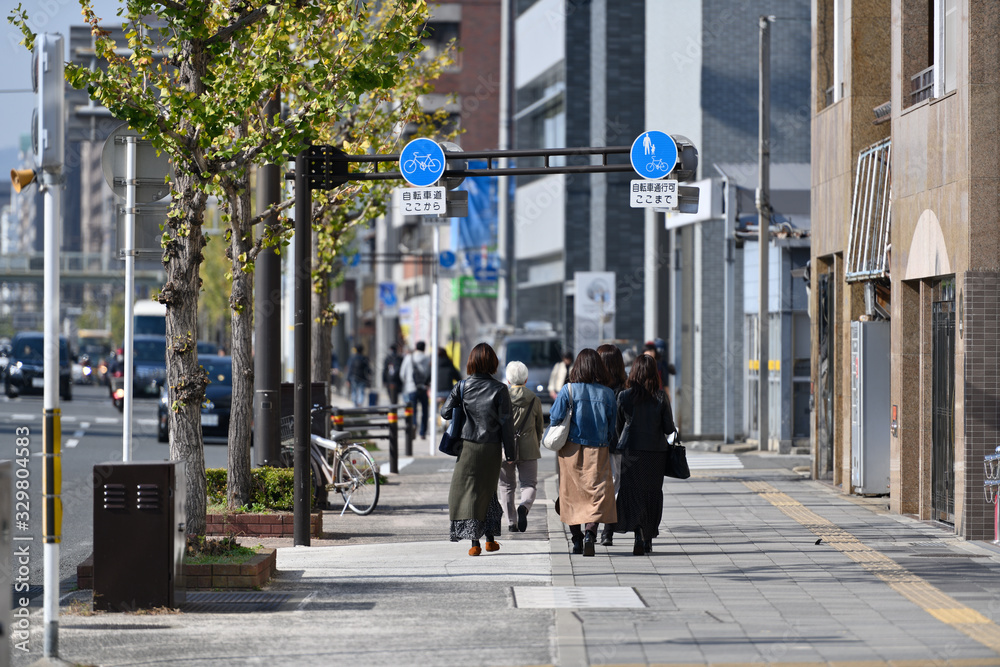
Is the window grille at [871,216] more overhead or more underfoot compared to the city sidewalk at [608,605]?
more overhead

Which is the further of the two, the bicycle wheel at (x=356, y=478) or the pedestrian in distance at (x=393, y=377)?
the pedestrian in distance at (x=393, y=377)

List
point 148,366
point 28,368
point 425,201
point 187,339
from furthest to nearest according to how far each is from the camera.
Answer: point 28,368 < point 148,366 < point 425,201 < point 187,339

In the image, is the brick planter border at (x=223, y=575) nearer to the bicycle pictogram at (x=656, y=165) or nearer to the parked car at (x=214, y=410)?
the bicycle pictogram at (x=656, y=165)

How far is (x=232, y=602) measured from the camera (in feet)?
29.2

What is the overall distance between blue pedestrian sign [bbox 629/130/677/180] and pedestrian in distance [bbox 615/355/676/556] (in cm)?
192

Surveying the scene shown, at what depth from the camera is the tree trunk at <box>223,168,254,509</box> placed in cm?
1252

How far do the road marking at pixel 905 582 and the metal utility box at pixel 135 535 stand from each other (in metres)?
4.67

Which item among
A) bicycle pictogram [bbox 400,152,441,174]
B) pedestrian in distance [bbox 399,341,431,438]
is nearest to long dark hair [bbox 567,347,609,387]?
bicycle pictogram [bbox 400,152,441,174]

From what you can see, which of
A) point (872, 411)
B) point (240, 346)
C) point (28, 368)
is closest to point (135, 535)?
point (240, 346)

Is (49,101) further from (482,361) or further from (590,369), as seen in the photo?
(590,369)

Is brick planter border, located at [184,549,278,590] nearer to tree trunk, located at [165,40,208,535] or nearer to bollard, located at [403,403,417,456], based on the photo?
tree trunk, located at [165,40,208,535]

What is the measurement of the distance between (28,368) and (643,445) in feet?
117

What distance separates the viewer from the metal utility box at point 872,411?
15.1 metres

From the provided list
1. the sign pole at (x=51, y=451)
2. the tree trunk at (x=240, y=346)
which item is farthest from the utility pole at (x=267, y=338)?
the sign pole at (x=51, y=451)
